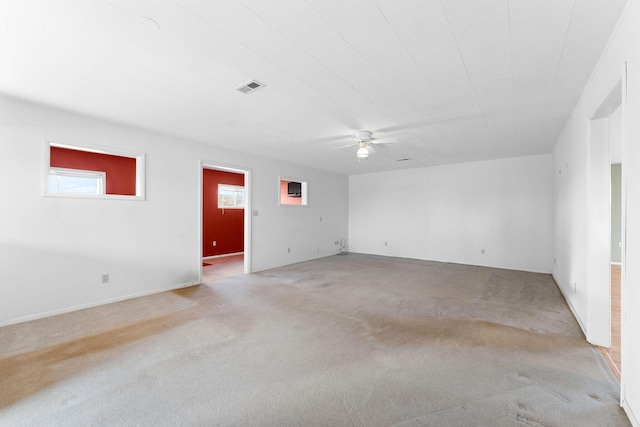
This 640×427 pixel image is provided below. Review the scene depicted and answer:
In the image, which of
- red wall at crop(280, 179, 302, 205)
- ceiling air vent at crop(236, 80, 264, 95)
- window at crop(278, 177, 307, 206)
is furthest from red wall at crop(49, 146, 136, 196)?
ceiling air vent at crop(236, 80, 264, 95)

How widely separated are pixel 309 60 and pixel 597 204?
291 cm

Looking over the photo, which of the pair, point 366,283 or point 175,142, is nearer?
point 175,142

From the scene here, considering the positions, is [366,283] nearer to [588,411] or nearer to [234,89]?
[588,411]

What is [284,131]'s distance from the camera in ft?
13.3

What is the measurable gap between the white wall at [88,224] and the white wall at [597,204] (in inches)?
197

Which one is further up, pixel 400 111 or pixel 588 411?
pixel 400 111

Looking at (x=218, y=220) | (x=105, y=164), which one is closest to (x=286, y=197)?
(x=218, y=220)

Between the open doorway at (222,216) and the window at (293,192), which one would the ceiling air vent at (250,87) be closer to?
the window at (293,192)

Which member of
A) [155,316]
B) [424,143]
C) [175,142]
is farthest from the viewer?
[424,143]

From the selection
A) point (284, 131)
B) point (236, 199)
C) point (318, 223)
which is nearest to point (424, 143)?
point (284, 131)

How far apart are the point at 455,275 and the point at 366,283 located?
6.37 feet

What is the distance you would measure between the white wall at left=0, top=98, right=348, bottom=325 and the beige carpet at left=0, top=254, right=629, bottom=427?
396 millimetres

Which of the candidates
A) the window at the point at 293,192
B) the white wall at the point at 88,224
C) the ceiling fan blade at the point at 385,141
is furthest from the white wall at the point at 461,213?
the white wall at the point at 88,224

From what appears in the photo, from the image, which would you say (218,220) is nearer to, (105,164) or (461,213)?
(105,164)
